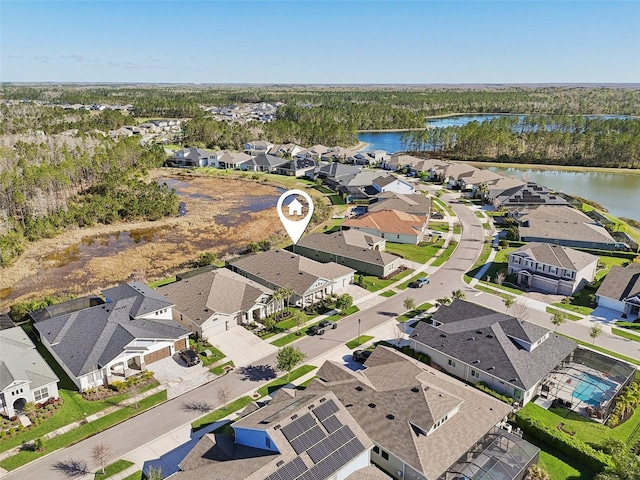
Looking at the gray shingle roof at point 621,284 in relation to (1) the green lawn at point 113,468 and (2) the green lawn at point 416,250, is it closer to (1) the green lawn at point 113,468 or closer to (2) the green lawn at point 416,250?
(2) the green lawn at point 416,250

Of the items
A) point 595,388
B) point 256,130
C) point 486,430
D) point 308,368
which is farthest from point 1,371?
point 256,130

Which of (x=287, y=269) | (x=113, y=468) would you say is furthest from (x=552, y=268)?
(x=113, y=468)

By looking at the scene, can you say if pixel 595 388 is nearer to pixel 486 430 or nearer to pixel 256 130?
pixel 486 430

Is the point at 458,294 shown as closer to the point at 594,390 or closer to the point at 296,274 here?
the point at 594,390

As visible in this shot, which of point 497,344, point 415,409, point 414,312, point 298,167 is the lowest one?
point 414,312

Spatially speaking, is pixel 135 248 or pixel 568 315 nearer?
pixel 568 315

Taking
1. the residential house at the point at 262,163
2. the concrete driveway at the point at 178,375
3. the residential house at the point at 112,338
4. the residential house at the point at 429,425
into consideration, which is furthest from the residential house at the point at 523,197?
the concrete driveway at the point at 178,375

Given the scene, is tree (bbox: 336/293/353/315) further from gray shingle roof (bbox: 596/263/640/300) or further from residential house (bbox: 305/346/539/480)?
gray shingle roof (bbox: 596/263/640/300)
